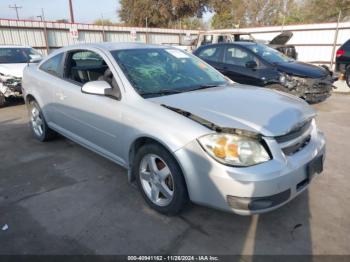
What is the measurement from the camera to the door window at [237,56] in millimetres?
7183

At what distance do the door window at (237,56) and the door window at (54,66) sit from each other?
436 cm

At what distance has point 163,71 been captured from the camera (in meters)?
3.49

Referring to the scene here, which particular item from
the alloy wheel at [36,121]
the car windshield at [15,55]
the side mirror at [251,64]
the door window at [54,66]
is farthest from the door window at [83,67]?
the car windshield at [15,55]

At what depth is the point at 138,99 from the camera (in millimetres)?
2957

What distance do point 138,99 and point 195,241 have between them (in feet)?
4.67

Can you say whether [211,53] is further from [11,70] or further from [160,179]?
[160,179]

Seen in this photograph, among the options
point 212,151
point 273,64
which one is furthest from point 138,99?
point 273,64

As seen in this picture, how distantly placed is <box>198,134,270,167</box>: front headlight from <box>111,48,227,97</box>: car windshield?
943 millimetres

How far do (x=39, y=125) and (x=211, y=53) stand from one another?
4.78 metres

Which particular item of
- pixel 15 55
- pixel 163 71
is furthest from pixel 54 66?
pixel 15 55

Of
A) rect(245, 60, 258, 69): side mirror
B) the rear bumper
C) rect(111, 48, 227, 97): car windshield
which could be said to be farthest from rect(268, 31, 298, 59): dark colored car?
the rear bumper

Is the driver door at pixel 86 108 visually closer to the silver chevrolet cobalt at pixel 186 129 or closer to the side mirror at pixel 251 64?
the silver chevrolet cobalt at pixel 186 129

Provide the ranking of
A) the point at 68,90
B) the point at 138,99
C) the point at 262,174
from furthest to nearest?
the point at 68,90
the point at 138,99
the point at 262,174

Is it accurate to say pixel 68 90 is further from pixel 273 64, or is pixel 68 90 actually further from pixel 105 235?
pixel 273 64
